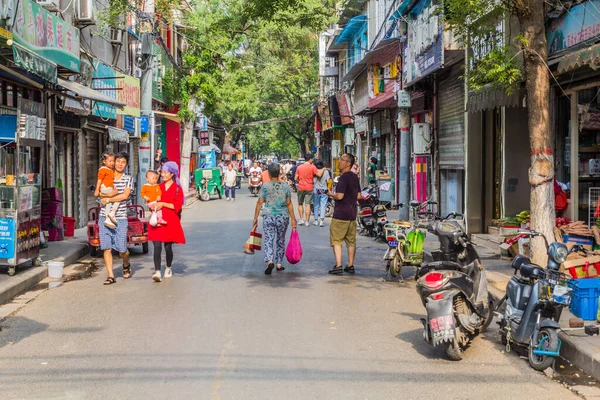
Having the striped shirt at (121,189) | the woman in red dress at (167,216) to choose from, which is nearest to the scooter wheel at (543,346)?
the woman in red dress at (167,216)

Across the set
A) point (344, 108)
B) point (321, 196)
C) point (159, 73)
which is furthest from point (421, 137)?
point (344, 108)

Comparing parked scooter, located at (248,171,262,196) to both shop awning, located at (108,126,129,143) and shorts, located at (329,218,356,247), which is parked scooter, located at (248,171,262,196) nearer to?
shop awning, located at (108,126,129,143)

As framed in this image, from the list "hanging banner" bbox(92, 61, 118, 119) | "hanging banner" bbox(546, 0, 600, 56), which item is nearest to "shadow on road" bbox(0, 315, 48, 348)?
"hanging banner" bbox(546, 0, 600, 56)

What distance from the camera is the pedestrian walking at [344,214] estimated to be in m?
11.9

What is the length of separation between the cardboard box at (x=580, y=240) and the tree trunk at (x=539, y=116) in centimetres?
192

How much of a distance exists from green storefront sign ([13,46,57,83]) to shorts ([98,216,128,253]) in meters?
2.58

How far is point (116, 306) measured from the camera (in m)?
9.23

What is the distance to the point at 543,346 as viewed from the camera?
6.45 meters

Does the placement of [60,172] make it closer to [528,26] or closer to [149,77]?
[149,77]

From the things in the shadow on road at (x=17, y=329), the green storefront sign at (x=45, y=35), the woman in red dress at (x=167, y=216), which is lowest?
the shadow on road at (x=17, y=329)

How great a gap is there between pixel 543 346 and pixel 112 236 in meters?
6.92

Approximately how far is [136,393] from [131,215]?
9.29 metres

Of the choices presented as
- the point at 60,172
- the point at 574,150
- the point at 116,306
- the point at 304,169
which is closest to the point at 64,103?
the point at 60,172

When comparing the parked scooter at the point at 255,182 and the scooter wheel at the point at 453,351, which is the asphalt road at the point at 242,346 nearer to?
the scooter wheel at the point at 453,351
